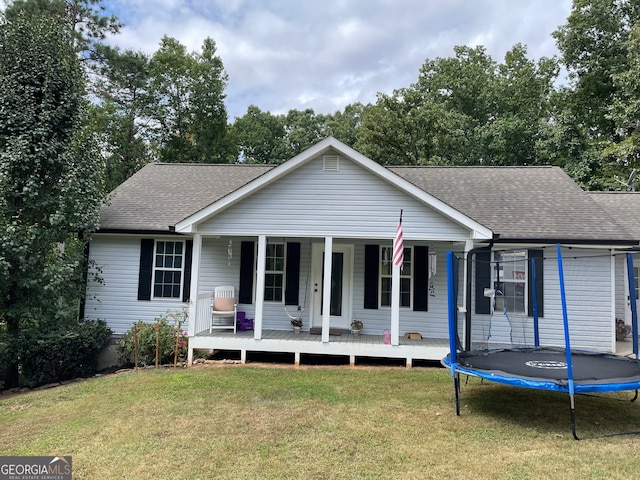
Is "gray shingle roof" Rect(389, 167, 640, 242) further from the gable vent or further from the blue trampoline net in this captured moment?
the gable vent

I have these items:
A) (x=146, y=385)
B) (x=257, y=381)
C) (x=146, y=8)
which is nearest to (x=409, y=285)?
(x=257, y=381)

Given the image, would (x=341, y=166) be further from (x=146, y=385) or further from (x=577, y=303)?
(x=577, y=303)

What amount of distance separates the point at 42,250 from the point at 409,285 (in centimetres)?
819

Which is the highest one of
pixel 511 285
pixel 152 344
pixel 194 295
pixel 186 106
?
pixel 186 106

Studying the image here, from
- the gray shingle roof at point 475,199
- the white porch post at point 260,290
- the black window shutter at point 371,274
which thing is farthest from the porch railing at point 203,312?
the black window shutter at point 371,274

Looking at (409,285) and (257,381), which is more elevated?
(409,285)

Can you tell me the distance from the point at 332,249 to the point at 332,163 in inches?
89.5

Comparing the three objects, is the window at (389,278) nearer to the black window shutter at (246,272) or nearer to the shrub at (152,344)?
the black window shutter at (246,272)

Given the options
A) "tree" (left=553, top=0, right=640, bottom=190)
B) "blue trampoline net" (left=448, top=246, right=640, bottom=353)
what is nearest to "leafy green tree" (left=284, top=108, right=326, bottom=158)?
"tree" (left=553, top=0, right=640, bottom=190)

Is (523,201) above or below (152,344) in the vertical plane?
above

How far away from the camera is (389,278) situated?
9695mm

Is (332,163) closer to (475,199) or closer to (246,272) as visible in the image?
(246,272)

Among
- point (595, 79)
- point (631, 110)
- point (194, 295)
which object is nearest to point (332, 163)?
point (194, 295)

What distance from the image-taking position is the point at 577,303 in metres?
8.91
